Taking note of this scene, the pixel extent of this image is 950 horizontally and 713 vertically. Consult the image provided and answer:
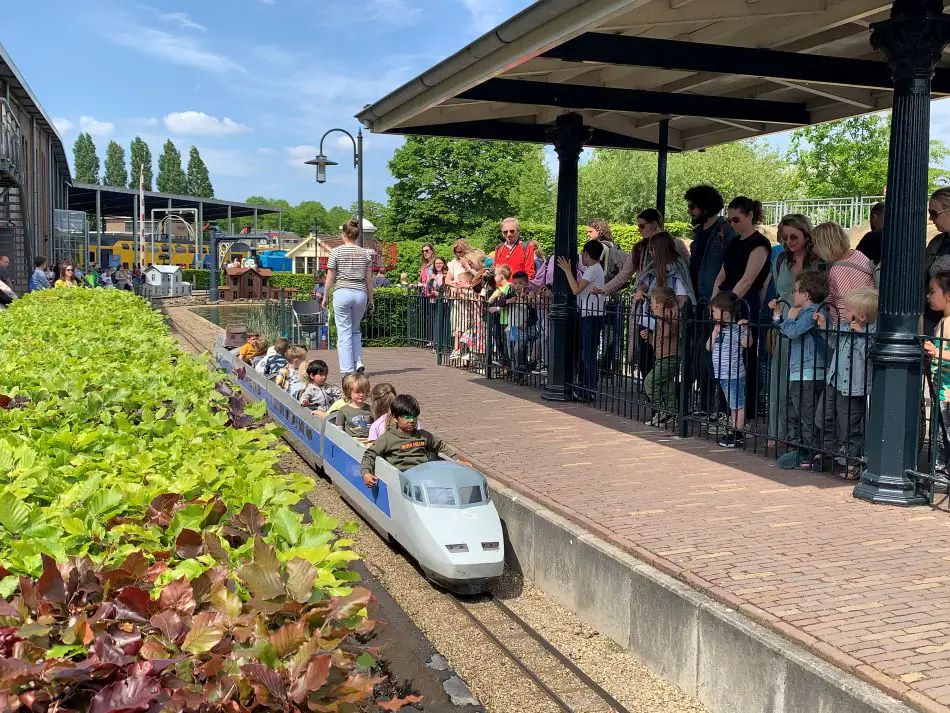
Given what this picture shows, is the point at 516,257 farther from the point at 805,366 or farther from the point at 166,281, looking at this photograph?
the point at 166,281

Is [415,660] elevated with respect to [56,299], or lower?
lower

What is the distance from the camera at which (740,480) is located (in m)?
7.05

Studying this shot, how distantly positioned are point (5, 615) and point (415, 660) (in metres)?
1.91

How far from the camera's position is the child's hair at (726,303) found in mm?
8180

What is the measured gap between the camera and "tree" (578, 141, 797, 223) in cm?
5684

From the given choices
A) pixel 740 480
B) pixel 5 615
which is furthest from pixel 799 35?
pixel 5 615

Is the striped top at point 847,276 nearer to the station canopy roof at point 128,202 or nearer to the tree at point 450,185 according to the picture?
the tree at point 450,185

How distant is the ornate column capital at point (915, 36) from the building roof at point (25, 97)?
27.5 metres

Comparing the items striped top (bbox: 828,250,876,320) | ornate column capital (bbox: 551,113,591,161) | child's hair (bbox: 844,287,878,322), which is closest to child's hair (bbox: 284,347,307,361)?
ornate column capital (bbox: 551,113,591,161)

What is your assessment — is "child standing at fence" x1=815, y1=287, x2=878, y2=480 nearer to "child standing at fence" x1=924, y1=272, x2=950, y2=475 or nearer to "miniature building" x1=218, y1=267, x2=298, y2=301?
"child standing at fence" x1=924, y1=272, x2=950, y2=475

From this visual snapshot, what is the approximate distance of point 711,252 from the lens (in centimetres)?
944

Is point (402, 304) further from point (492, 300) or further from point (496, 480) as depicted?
point (496, 480)

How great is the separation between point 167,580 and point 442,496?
12.8 feet

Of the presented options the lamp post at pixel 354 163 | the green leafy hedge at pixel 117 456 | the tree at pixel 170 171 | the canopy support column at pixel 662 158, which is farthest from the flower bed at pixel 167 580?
the tree at pixel 170 171
